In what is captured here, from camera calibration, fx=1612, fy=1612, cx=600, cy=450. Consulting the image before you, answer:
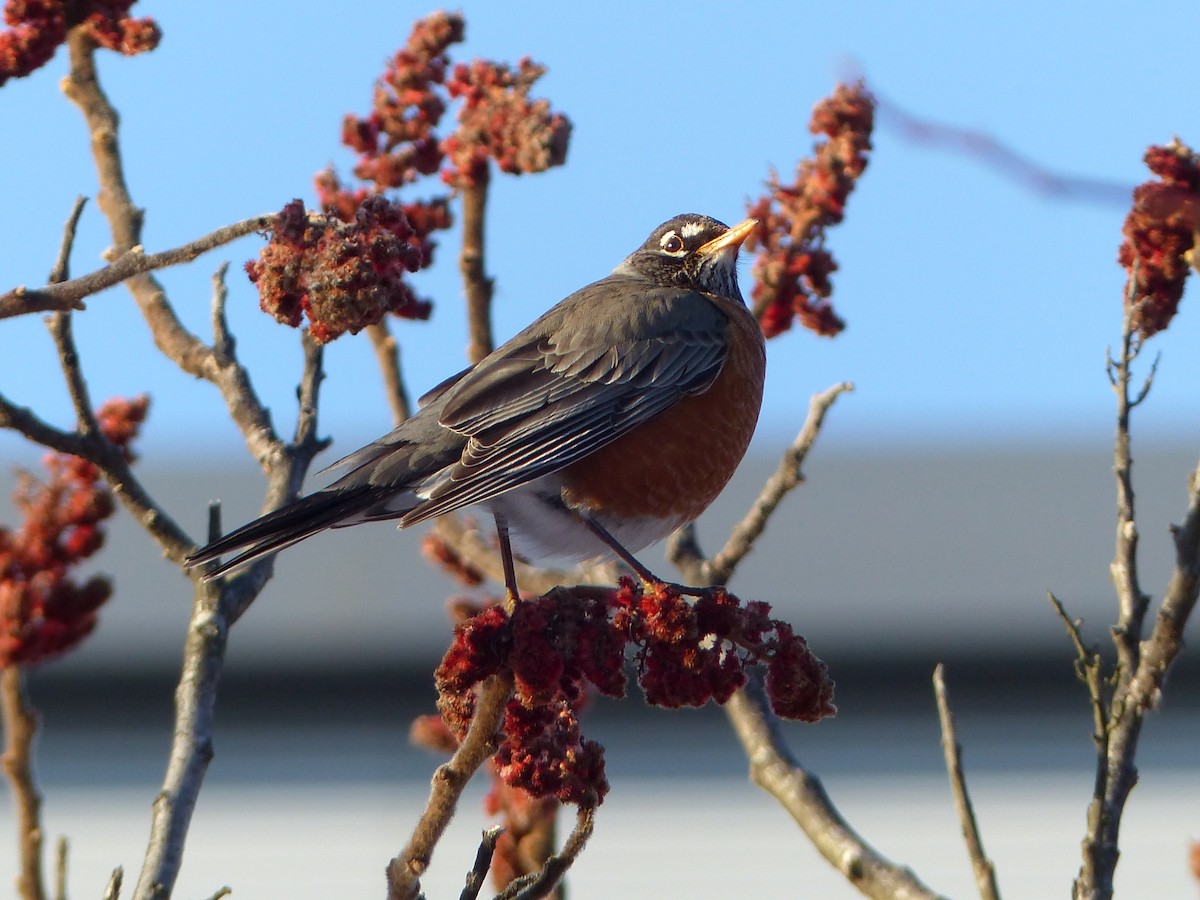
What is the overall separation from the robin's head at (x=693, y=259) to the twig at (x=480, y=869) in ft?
8.86

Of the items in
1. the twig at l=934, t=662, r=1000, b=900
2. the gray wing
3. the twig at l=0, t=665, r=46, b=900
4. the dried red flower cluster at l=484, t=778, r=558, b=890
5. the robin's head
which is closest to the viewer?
the twig at l=934, t=662, r=1000, b=900

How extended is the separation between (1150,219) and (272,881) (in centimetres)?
718

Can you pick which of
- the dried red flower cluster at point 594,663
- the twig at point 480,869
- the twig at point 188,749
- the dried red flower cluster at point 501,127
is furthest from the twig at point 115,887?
the dried red flower cluster at point 501,127

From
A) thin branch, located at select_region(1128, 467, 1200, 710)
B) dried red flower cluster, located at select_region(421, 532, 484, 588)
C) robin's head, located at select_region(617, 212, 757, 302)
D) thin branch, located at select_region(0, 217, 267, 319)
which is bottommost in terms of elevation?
thin branch, located at select_region(1128, 467, 1200, 710)

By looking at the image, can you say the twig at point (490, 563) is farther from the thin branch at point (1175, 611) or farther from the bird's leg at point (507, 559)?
the thin branch at point (1175, 611)

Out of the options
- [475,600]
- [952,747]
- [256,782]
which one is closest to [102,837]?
[256,782]

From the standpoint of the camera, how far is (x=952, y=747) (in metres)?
2.23

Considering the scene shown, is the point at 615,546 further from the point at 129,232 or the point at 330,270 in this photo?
the point at 330,270

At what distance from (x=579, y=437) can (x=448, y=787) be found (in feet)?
5.15

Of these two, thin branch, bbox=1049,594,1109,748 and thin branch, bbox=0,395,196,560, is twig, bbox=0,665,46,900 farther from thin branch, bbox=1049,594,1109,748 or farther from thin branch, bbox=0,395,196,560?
thin branch, bbox=1049,594,1109,748

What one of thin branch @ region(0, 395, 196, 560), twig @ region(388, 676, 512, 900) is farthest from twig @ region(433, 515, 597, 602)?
twig @ region(388, 676, 512, 900)

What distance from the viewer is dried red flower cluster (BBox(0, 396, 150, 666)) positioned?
3125 millimetres

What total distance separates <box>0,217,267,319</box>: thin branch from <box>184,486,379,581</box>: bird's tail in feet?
2.69

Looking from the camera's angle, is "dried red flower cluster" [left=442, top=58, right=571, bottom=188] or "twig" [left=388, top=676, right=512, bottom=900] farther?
"dried red flower cluster" [left=442, top=58, right=571, bottom=188]
